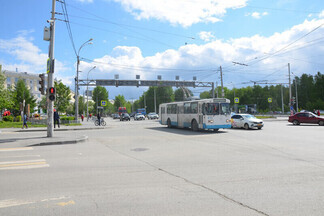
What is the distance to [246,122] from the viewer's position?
883 inches

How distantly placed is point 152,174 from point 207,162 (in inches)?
88.8

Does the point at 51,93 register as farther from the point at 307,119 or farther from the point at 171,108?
the point at 307,119

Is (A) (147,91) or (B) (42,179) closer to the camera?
(B) (42,179)

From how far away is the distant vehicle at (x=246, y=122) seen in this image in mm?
21808

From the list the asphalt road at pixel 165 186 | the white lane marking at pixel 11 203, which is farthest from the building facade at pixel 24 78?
the white lane marking at pixel 11 203

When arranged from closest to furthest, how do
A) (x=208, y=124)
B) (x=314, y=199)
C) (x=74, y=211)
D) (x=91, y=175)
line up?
(x=74, y=211) < (x=314, y=199) < (x=91, y=175) < (x=208, y=124)

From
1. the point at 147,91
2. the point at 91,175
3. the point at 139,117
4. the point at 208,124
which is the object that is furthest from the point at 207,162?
the point at 147,91

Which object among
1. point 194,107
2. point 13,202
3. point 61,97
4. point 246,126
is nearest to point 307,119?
point 246,126

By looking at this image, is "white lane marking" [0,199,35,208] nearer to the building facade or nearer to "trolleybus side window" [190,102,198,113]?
"trolleybus side window" [190,102,198,113]

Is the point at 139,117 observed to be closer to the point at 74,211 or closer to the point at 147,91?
Result: the point at 74,211

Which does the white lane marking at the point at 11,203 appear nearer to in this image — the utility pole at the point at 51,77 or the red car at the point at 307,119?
the utility pole at the point at 51,77

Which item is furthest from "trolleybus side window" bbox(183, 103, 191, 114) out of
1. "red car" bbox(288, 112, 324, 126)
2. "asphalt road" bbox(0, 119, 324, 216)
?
"asphalt road" bbox(0, 119, 324, 216)

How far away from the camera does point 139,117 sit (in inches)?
2232

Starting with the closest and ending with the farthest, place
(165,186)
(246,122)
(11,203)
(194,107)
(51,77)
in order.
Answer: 1. (11,203)
2. (165,186)
3. (51,77)
4. (194,107)
5. (246,122)
